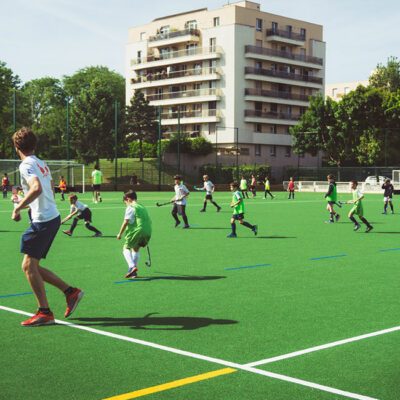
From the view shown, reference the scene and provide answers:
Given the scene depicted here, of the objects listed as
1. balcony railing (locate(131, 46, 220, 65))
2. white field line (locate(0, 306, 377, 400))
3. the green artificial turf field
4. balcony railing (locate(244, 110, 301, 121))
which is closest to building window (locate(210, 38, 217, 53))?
balcony railing (locate(131, 46, 220, 65))

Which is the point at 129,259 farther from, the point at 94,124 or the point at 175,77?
the point at 175,77

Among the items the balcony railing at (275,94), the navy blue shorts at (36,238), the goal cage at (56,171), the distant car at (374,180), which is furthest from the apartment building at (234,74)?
the navy blue shorts at (36,238)

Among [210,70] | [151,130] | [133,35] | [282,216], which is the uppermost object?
[133,35]

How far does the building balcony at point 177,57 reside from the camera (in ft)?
276

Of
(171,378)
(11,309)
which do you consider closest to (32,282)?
(11,309)

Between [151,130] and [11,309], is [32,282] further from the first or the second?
[151,130]

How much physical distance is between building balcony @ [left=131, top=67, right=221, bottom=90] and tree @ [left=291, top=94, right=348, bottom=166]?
1669cm

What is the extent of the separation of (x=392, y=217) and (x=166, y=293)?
64.4 feet

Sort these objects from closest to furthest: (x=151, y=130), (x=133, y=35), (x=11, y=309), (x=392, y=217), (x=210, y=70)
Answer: (x=11, y=309), (x=392, y=217), (x=151, y=130), (x=210, y=70), (x=133, y=35)

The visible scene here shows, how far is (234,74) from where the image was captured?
82750 mm

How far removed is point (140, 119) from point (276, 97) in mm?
20271

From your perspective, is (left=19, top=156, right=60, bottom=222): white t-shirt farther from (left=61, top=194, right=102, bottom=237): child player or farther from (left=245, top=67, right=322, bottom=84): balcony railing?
(left=245, top=67, right=322, bottom=84): balcony railing

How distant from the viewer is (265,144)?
86250 millimetres

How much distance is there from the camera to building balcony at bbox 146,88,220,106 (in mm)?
84125
